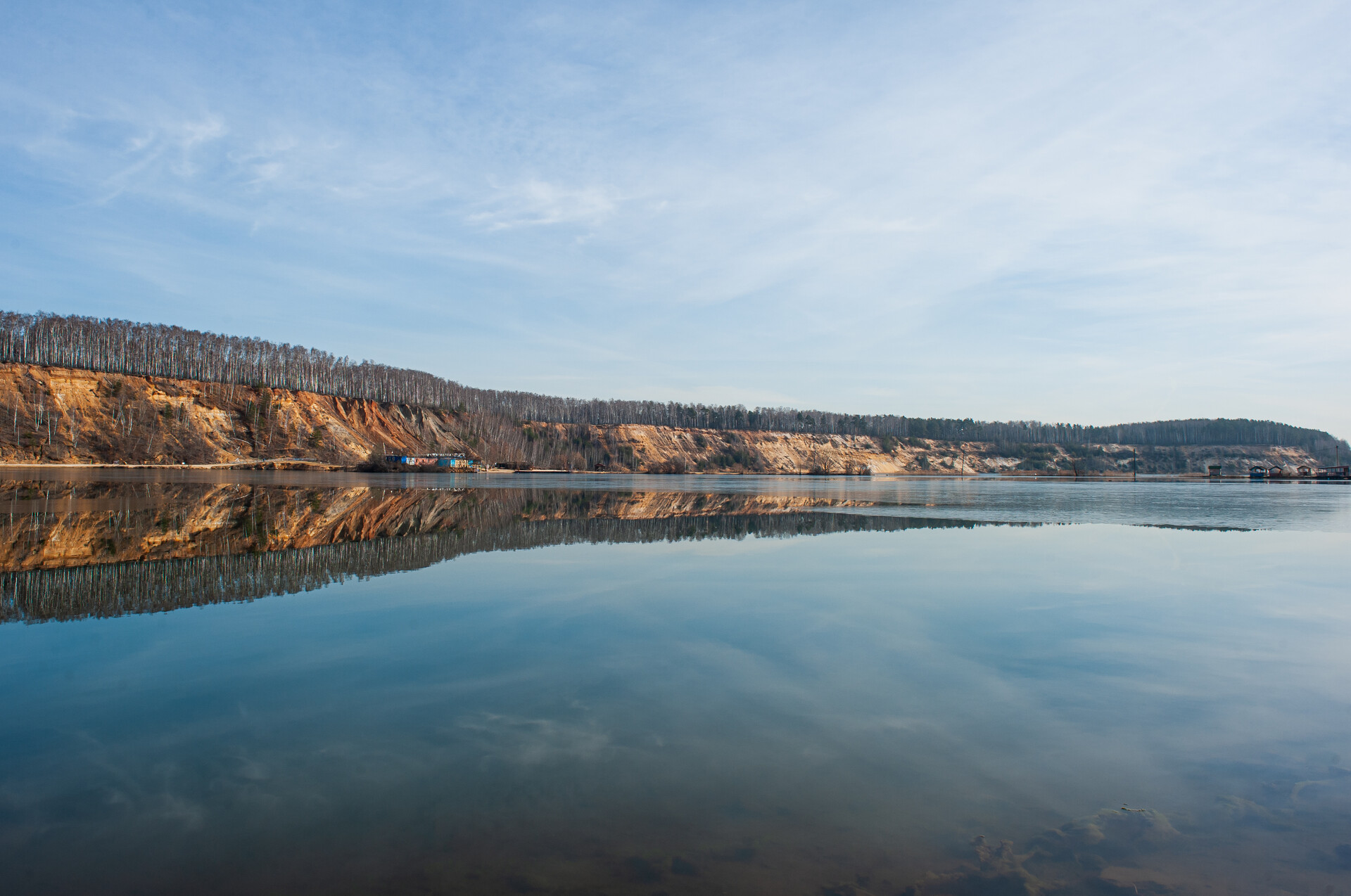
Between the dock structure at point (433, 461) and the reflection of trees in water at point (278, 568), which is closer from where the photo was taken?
the reflection of trees in water at point (278, 568)

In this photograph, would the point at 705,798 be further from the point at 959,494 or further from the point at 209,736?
the point at 959,494

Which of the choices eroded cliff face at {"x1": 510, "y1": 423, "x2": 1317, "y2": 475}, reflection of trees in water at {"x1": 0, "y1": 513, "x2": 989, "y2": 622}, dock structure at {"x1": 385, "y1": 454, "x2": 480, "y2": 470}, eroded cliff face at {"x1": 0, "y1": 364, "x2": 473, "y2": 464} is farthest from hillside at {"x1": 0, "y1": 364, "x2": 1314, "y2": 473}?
reflection of trees in water at {"x1": 0, "y1": 513, "x2": 989, "y2": 622}

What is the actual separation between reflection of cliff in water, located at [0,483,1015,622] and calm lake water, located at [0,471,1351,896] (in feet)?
0.67

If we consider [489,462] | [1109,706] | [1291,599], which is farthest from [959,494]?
[489,462]

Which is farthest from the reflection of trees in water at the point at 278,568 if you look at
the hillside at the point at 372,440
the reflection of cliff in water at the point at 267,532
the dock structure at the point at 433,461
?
the hillside at the point at 372,440

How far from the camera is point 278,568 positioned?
43.5 ft

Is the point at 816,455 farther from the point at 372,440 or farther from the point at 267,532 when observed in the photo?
the point at 267,532

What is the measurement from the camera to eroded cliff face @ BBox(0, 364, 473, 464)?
75.6 meters

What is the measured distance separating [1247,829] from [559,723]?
15.2ft

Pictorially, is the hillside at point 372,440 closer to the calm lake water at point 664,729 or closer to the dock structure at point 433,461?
the dock structure at point 433,461

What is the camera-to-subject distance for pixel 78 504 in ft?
80.7

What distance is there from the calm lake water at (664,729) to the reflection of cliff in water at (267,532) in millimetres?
203

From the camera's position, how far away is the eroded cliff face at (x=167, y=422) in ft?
248

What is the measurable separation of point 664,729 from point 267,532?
1663 centimetres
